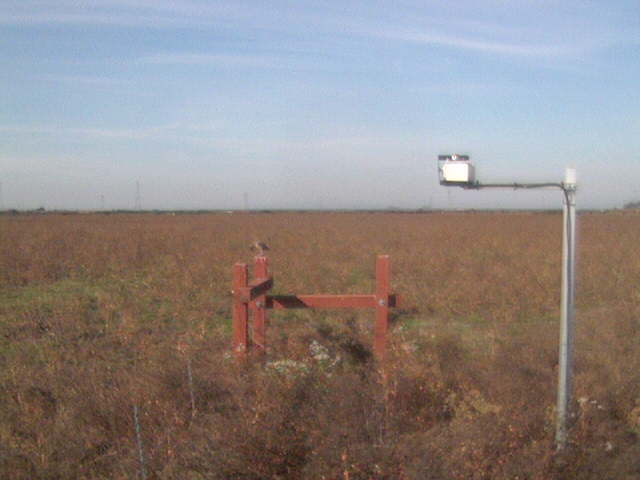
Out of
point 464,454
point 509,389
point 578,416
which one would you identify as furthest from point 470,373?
point 464,454

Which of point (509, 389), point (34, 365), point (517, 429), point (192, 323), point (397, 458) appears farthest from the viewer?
point (192, 323)

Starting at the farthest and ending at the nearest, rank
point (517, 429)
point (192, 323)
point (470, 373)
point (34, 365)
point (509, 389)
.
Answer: point (192, 323) → point (34, 365) → point (470, 373) → point (509, 389) → point (517, 429)

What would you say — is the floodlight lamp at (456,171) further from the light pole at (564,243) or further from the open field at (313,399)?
the open field at (313,399)

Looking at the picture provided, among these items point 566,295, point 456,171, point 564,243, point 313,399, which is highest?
point 456,171

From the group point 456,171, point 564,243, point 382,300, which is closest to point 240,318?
point 382,300

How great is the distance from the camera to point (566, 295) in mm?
3471

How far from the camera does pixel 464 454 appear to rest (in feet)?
10.6

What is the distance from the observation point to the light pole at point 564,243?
3.41 metres

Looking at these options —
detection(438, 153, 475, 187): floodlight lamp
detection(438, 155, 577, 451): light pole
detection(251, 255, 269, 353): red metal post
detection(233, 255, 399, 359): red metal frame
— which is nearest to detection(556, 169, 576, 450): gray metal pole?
detection(438, 155, 577, 451): light pole

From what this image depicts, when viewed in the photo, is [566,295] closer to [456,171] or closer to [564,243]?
[564,243]

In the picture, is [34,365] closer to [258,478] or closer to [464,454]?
[258,478]

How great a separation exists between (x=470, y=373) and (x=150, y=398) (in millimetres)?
2429

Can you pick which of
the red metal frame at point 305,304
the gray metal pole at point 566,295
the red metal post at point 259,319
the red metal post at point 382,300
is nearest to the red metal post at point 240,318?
the red metal frame at point 305,304

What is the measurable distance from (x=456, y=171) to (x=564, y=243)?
30.6 inches
